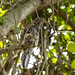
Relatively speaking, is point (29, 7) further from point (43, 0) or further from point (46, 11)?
point (46, 11)

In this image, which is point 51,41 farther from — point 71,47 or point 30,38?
point 71,47

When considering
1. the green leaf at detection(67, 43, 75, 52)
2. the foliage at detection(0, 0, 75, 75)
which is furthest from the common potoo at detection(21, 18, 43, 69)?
the green leaf at detection(67, 43, 75, 52)

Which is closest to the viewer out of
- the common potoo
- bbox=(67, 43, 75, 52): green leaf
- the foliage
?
bbox=(67, 43, 75, 52): green leaf

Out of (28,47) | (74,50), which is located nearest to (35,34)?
(28,47)

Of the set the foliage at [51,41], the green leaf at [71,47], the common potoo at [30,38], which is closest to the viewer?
the green leaf at [71,47]

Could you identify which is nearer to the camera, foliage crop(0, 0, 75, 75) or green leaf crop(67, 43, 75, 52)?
green leaf crop(67, 43, 75, 52)

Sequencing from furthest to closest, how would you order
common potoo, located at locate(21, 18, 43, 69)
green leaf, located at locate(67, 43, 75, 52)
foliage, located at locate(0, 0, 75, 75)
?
foliage, located at locate(0, 0, 75, 75)
common potoo, located at locate(21, 18, 43, 69)
green leaf, located at locate(67, 43, 75, 52)

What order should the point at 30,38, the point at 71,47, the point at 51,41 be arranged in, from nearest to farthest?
1. the point at 71,47
2. the point at 30,38
3. the point at 51,41

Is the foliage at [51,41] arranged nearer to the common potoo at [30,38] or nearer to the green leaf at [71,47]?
the common potoo at [30,38]

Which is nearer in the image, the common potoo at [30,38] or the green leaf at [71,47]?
the green leaf at [71,47]

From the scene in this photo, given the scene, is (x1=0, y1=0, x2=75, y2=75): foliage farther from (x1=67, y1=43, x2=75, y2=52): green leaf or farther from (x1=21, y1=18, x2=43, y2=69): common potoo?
(x1=67, y1=43, x2=75, y2=52): green leaf

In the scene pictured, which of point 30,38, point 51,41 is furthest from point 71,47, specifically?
point 51,41

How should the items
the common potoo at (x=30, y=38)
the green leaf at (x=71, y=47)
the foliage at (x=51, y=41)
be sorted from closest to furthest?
the green leaf at (x=71, y=47), the common potoo at (x=30, y=38), the foliage at (x=51, y=41)

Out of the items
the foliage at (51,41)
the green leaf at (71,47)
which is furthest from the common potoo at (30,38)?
the green leaf at (71,47)
